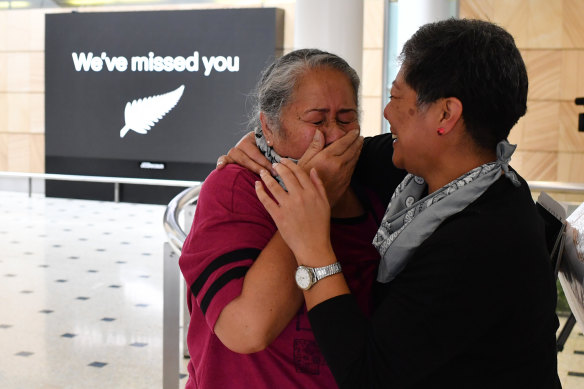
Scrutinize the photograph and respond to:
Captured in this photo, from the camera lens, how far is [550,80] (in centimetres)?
1145

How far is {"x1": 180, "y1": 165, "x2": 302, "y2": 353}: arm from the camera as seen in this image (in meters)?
1.37

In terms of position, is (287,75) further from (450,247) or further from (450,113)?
(450,247)

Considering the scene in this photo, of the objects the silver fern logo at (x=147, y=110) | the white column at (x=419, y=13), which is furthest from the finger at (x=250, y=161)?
the silver fern logo at (x=147, y=110)

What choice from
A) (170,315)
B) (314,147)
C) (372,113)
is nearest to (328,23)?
(170,315)

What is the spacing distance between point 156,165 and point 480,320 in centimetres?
1200

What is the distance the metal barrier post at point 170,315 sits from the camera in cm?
362

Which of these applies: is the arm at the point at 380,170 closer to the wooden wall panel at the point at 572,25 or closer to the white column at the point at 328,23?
the white column at the point at 328,23

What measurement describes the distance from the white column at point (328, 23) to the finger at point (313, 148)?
3.51 m

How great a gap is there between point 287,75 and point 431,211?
496 mm

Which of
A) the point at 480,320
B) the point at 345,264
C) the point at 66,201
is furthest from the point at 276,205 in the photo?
the point at 66,201

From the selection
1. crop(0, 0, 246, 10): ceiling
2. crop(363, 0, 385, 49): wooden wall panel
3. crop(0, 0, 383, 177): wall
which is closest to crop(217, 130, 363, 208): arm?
crop(363, 0, 385, 49): wooden wall panel

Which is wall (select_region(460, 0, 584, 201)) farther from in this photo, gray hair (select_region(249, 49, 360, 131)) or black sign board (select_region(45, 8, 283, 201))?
gray hair (select_region(249, 49, 360, 131))

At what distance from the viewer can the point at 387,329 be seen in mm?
1241

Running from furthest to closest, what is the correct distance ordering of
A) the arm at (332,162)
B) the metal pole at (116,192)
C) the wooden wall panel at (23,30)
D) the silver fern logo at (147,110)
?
1. the wooden wall panel at (23,30)
2. the metal pole at (116,192)
3. the silver fern logo at (147,110)
4. the arm at (332,162)
